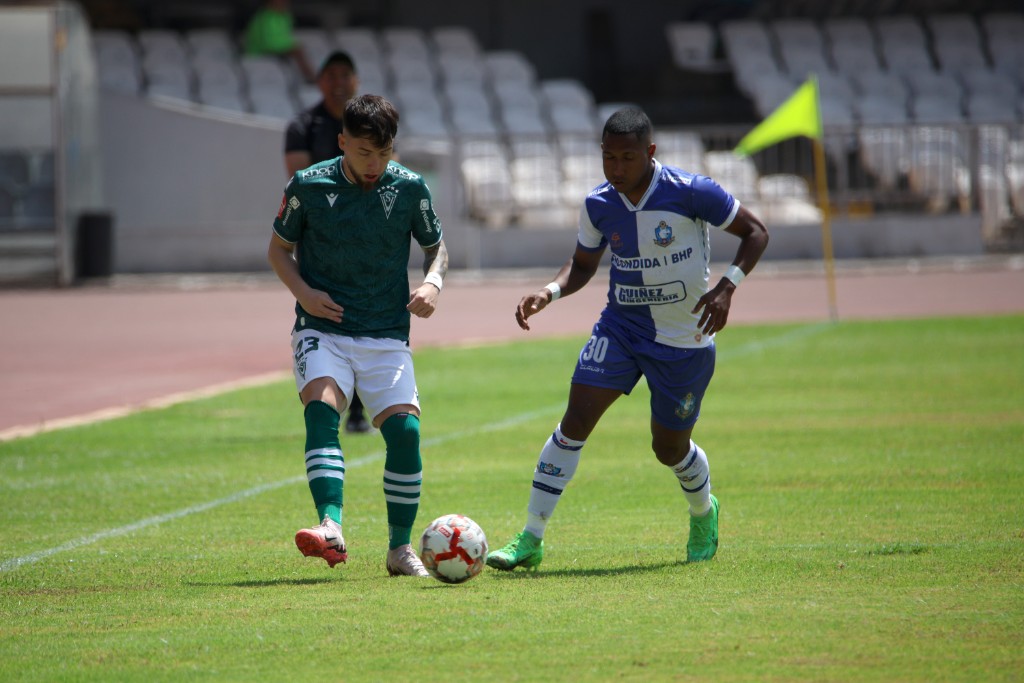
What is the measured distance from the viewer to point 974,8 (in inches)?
1545

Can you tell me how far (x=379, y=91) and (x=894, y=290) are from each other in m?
14.2

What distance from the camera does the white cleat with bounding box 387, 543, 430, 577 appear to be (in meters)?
6.38

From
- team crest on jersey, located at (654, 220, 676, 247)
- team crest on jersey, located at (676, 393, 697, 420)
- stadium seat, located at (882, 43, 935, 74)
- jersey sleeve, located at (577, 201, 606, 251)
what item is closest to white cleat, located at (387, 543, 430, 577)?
team crest on jersey, located at (676, 393, 697, 420)

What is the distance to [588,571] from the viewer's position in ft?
20.9

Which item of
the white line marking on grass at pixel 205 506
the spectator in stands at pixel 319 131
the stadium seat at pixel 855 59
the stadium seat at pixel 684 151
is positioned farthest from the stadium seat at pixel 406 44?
the spectator in stands at pixel 319 131

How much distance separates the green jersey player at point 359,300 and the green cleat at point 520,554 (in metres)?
0.32

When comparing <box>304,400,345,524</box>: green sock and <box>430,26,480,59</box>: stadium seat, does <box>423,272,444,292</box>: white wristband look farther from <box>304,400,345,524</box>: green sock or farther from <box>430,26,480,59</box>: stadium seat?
<box>430,26,480,59</box>: stadium seat

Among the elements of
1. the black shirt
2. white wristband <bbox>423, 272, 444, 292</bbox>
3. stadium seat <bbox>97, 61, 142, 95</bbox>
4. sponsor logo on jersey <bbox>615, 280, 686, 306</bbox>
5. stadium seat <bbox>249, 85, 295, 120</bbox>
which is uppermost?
→ stadium seat <bbox>97, 61, 142, 95</bbox>

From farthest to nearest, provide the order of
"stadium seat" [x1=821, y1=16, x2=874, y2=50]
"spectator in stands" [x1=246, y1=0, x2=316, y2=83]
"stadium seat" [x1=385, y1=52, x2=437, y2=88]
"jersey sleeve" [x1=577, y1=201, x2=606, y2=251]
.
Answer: "stadium seat" [x1=821, y1=16, x2=874, y2=50] < "stadium seat" [x1=385, y1=52, x2=437, y2=88] < "spectator in stands" [x1=246, y1=0, x2=316, y2=83] < "jersey sleeve" [x1=577, y1=201, x2=606, y2=251]

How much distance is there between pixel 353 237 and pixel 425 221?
347 millimetres

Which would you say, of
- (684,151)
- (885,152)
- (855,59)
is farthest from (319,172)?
(855,59)

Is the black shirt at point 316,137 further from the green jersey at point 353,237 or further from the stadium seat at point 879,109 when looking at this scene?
the stadium seat at point 879,109

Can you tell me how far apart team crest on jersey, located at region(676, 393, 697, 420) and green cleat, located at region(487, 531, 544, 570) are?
0.83m

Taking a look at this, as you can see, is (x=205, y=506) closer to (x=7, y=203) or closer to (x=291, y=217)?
(x=291, y=217)
